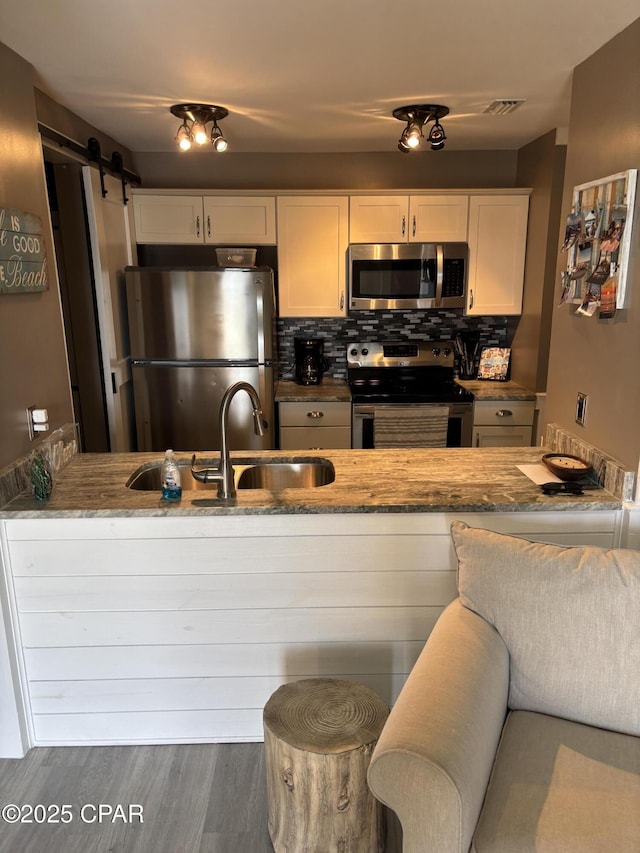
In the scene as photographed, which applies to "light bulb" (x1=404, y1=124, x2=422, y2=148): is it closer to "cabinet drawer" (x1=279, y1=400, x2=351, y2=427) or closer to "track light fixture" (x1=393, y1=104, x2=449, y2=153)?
"track light fixture" (x1=393, y1=104, x2=449, y2=153)

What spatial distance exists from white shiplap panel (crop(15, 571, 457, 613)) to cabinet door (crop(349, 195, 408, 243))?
2.49 m

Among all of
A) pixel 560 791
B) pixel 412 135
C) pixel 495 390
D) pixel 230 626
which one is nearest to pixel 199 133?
pixel 412 135

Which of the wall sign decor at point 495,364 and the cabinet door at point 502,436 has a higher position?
the wall sign decor at point 495,364

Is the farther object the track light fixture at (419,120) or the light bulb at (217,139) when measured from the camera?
the light bulb at (217,139)

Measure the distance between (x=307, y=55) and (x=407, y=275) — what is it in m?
1.79

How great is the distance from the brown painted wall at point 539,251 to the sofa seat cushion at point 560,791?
Result: 259 centimetres

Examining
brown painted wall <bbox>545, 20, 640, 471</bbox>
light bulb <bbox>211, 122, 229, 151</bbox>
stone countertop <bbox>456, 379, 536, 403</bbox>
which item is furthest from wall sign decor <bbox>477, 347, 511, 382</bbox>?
light bulb <bbox>211, 122, 229, 151</bbox>

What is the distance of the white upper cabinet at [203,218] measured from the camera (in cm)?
381

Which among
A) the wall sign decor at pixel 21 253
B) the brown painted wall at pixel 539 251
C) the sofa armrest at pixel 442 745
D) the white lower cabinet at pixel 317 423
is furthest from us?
the white lower cabinet at pixel 317 423

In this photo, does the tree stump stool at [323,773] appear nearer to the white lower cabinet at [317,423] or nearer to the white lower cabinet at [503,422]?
the white lower cabinet at [317,423]

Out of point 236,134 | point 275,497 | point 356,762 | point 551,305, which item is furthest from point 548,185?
point 356,762

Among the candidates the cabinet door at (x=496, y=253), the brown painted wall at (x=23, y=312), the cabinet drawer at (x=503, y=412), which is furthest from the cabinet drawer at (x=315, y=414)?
the brown painted wall at (x=23, y=312)

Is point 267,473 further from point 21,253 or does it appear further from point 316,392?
point 316,392

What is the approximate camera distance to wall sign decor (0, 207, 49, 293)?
6.43 ft
